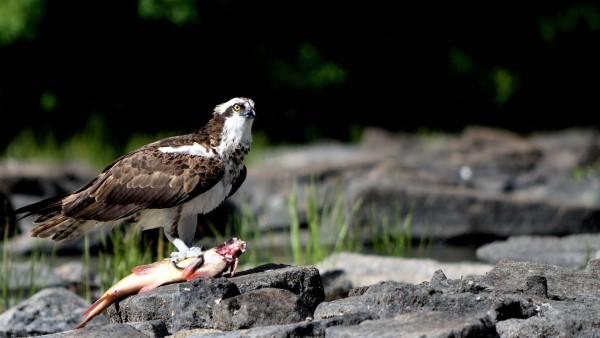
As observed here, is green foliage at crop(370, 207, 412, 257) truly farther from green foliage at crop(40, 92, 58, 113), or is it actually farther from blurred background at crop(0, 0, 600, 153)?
green foliage at crop(40, 92, 58, 113)

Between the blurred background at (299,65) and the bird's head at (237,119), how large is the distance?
905 centimetres

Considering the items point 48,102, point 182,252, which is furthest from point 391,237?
point 48,102

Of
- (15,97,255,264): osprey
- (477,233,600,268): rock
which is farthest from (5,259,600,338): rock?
(477,233,600,268): rock

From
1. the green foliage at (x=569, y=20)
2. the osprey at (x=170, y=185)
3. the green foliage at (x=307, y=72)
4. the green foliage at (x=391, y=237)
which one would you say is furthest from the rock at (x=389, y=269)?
the green foliage at (x=569, y=20)

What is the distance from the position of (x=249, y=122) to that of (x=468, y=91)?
43.1 feet

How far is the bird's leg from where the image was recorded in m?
4.66

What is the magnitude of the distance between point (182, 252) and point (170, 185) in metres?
0.38

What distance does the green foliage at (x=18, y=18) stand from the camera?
45.0 ft

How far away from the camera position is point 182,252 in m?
4.85

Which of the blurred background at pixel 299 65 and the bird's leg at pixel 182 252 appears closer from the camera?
the bird's leg at pixel 182 252

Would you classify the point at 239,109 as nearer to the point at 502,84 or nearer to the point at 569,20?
the point at 502,84

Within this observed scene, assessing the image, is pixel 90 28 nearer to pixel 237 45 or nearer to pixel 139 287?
pixel 237 45

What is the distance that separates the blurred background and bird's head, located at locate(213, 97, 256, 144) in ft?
29.7

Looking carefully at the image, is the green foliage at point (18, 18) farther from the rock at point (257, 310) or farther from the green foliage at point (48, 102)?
the rock at point (257, 310)
